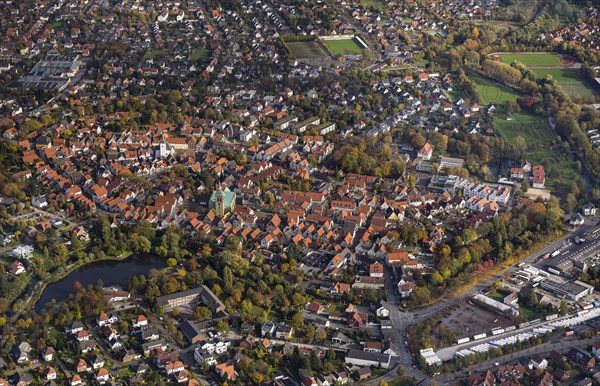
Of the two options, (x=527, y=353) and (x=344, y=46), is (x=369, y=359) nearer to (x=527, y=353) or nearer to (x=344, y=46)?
(x=527, y=353)

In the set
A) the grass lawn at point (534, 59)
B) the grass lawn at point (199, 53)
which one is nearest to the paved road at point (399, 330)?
the grass lawn at point (199, 53)

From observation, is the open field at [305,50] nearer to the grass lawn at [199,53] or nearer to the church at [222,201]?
the grass lawn at [199,53]

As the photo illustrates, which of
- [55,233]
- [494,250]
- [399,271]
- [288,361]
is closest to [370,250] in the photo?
[399,271]

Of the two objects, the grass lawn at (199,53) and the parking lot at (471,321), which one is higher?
the parking lot at (471,321)

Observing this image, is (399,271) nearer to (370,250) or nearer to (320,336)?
(370,250)

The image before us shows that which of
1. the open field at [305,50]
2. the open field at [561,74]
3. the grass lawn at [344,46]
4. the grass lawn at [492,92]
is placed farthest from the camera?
the grass lawn at [344,46]

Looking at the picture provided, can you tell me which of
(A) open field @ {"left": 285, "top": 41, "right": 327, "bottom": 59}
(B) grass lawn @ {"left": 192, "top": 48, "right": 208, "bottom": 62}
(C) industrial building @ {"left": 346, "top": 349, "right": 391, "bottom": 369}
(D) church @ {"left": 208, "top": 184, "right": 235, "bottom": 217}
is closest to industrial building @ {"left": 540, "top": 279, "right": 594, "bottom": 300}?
(C) industrial building @ {"left": 346, "top": 349, "right": 391, "bottom": 369}

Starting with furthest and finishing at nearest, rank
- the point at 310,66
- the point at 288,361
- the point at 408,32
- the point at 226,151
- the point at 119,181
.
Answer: the point at 408,32 → the point at 310,66 → the point at 226,151 → the point at 119,181 → the point at 288,361
